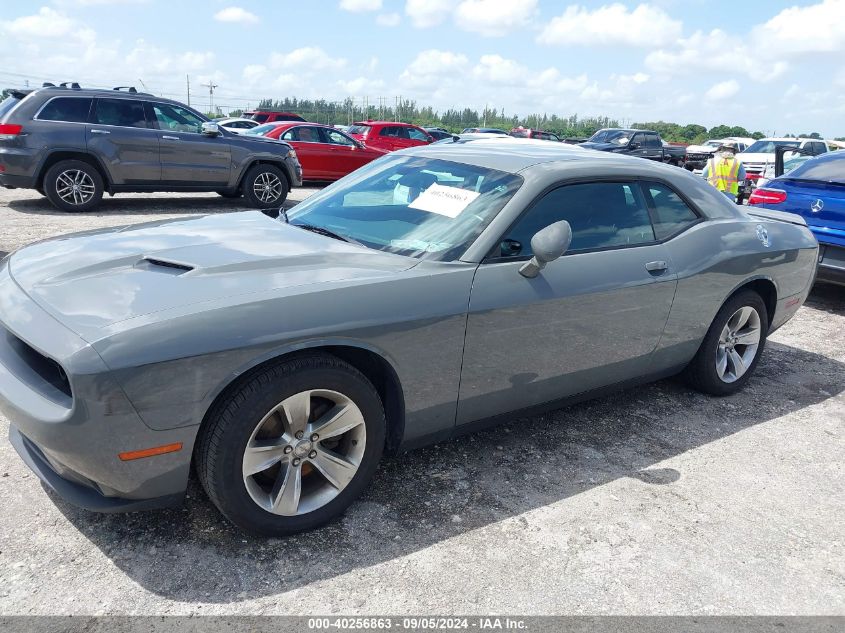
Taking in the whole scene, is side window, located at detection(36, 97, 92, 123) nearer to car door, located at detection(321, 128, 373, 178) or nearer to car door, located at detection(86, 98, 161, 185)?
car door, located at detection(86, 98, 161, 185)

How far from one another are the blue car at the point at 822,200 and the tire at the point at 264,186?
24.4 ft

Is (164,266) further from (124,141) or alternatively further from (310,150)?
(310,150)

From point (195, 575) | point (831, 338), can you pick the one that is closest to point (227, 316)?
point (195, 575)

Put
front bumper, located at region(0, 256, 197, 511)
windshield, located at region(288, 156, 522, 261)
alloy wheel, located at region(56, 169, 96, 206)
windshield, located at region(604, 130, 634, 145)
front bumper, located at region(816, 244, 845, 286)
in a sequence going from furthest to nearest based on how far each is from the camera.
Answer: windshield, located at region(604, 130, 634, 145) < alloy wheel, located at region(56, 169, 96, 206) < front bumper, located at region(816, 244, 845, 286) < windshield, located at region(288, 156, 522, 261) < front bumper, located at region(0, 256, 197, 511)

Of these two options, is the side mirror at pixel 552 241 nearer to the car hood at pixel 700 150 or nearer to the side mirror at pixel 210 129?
the side mirror at pixel 210 129

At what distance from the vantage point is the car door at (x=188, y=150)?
1038cm

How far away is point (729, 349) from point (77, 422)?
3808 mm

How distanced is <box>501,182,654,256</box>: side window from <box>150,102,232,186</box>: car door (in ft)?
27.6

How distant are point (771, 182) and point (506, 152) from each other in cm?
482

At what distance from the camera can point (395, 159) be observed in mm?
4027

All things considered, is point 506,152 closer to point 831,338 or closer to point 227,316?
point 227,316

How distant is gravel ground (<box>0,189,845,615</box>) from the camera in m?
2.46

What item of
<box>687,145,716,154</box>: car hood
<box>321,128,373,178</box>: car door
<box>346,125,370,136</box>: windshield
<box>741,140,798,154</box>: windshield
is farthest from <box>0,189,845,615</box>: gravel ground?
<box>687,145,716,154</box>: car hood

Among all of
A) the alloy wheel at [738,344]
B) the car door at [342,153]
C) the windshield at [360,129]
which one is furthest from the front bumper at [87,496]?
the windshield at [360,129]
